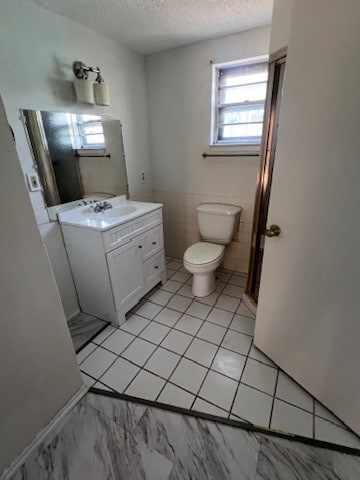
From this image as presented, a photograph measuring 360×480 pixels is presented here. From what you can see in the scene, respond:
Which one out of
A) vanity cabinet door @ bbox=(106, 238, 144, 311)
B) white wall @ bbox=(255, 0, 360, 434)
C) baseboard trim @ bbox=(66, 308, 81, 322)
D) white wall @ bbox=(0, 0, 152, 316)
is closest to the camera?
white wall @ bbox=(255, 0, 360, 434)

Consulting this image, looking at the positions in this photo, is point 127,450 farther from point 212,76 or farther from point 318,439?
point 212,76

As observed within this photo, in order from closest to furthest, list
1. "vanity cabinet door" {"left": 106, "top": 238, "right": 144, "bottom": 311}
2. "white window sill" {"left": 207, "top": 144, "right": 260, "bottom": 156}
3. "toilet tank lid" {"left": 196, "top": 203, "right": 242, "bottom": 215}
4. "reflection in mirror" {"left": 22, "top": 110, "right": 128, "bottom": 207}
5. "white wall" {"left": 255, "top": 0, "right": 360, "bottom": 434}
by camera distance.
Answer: "white wall" {"left": 255, "top": 0, "right": 360, "bottom": 434}
"reflection in mirror" {"left": 22, "top": 110, "right": 128, "bottom": 207}
"vanity cabinet door" {"left": 106, "top": 238, "right": 144, "bottom": 311}
"white window sill" {"left": 207, "top": 144, "right": 260, "bottom": 156}
"toilet tank lid" {"left": 196, "top": 203, "right": 242, "bottom": 215}

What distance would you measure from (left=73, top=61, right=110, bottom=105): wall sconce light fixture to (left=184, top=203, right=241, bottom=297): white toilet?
1243mm

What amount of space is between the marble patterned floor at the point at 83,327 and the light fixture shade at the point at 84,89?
1.71 meters

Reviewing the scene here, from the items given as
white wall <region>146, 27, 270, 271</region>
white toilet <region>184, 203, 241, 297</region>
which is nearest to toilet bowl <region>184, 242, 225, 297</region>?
white toilet <region>184, 203, 241, 297</region>

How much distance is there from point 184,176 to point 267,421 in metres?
2.10

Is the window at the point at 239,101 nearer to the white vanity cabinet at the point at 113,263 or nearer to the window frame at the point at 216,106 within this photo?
the window frame at the point at 216,106

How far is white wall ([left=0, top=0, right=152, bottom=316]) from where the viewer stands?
1344 mm

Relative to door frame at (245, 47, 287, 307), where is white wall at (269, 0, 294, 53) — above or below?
above

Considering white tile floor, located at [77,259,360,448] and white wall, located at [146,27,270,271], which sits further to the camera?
white wall, located at [146,27,270,271]

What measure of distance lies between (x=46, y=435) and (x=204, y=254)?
60.6 inches

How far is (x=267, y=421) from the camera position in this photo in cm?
120

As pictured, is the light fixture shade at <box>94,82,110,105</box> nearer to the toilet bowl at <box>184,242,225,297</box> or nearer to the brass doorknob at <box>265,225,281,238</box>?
the toilet bowl at <box>184,242,225,297</box>

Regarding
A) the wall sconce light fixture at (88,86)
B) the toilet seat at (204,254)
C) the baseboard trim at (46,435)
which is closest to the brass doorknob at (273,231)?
the toilet seat at (204,254)
